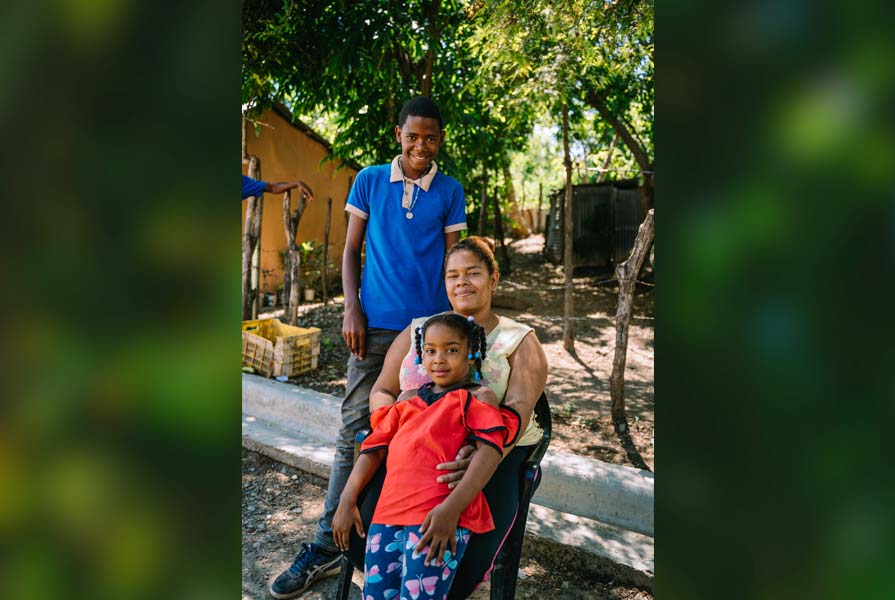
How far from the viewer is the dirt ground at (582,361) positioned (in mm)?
4105

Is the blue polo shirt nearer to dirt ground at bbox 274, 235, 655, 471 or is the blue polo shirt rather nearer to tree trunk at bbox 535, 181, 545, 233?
dirt ground at bbox 274, 235, 655, 471

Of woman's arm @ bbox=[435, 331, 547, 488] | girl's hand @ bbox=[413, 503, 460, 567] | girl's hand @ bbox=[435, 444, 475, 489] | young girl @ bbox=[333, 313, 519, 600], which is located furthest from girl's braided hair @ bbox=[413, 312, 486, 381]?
girl's hand @ bbox=[413, 503, 460, 567]

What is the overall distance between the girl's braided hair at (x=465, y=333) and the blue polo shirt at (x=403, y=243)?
33cm

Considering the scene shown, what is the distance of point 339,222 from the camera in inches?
496

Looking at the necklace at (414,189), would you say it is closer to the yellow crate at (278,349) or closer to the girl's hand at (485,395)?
the girl's hand at (485,395)

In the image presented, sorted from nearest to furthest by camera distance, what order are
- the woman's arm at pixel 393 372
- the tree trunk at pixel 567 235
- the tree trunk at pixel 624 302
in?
the woman's arm at pixel 393 372
the tree trunk at pixel 624 302
the tree trunk at pixel 567 235

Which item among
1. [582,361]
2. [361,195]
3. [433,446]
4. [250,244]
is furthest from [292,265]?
[433,446]

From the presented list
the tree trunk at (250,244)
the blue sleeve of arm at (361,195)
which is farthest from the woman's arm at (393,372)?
the tree trunk at (250,244)

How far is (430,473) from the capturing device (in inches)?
74.4

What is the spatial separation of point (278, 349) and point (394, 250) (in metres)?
3.29

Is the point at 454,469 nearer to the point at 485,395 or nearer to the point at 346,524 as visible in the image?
the point at 485,395
